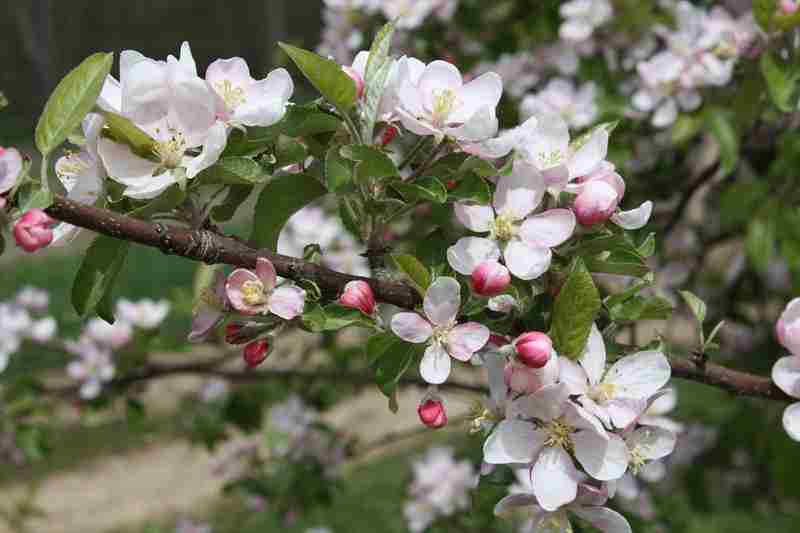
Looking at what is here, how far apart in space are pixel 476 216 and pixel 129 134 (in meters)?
0.28

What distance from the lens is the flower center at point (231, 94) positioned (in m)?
0.74

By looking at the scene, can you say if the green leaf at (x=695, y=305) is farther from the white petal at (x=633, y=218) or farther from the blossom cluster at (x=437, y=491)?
the blossom cluster at (x=437, y=491)

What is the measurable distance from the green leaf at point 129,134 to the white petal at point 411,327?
A: 22 cm

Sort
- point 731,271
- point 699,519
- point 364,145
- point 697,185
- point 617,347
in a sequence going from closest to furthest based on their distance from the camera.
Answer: point 364,145 < point 617,347 < point 697,185 < point 731,271 < point 699,519

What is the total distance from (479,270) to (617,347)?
0.55ft

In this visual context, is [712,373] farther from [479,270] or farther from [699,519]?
[699,519]

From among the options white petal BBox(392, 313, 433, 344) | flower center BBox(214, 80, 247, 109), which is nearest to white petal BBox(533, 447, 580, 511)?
white petal BBox(392, 313, 433, 344)

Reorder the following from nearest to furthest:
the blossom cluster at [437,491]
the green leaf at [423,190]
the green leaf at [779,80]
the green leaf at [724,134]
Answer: the green leaf at [423,190]
the green leaf at [779,80]
the green leaf at [724,134]
the blossom cluster at [437,491]

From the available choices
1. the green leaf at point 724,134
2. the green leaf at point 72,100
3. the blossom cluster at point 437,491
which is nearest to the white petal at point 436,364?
the green leaf at point 72,100

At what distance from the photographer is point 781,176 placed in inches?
73.0

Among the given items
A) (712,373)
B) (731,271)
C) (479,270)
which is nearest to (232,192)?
→ (479,270)

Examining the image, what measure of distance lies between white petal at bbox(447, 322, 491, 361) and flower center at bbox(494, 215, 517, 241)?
76 mm

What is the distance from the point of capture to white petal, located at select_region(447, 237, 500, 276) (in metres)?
0.77

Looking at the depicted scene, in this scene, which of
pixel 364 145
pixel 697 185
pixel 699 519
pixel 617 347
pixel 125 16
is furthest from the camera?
pixel 125 16
